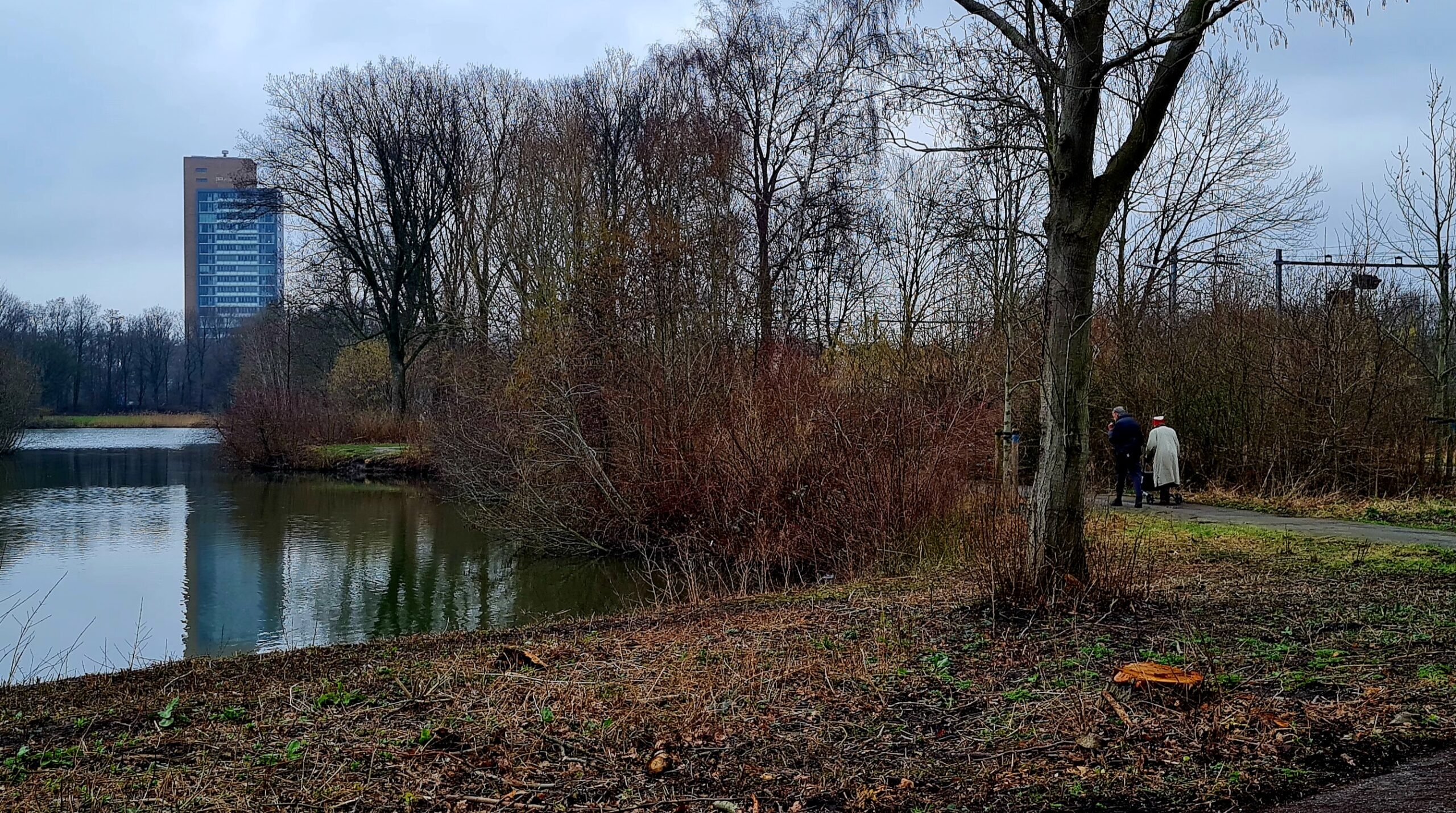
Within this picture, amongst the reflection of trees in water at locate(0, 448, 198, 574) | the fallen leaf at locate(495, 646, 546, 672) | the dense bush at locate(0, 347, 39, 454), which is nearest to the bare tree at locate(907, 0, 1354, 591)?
the fallen leaf at locate(495, 646, 546, 672)

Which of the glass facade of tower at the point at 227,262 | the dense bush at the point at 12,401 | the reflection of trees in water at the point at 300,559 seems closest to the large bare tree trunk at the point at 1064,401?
the reflection of trees in water at the point at 300,559

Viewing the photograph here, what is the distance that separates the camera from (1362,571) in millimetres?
8688

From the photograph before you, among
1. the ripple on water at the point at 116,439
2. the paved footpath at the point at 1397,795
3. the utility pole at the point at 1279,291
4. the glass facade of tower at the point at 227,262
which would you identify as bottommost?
the ripple on water at the point at 116,439

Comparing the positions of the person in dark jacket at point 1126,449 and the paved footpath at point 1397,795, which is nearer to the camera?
the paved footpath at point 1397,795

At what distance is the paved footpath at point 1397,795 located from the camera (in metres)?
3.73

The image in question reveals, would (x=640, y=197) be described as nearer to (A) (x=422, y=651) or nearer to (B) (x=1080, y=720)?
(A) (x=422, y=651)

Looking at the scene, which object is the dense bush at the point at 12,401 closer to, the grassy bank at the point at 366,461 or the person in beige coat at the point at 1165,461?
the grassy bank at the point at 366,461

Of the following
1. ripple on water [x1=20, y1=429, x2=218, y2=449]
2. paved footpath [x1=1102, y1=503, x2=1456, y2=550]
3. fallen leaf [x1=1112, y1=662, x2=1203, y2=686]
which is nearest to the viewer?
fallen leaf [x1=1112, y1=662, x2=1203, y2=686]

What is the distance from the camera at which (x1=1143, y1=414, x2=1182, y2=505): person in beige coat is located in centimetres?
1639

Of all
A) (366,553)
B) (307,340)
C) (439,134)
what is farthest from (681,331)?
(307,340)

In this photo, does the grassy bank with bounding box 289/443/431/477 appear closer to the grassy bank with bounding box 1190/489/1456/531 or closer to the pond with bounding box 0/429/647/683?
the pond with bounding box 0/429/647/683

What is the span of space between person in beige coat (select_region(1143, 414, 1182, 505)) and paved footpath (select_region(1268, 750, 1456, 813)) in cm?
1286

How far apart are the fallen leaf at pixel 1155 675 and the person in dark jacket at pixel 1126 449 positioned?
11542mm

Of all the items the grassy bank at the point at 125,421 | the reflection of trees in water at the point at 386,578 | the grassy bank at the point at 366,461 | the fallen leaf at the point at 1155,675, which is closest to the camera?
the fallen leaf at the point at 1155,675
